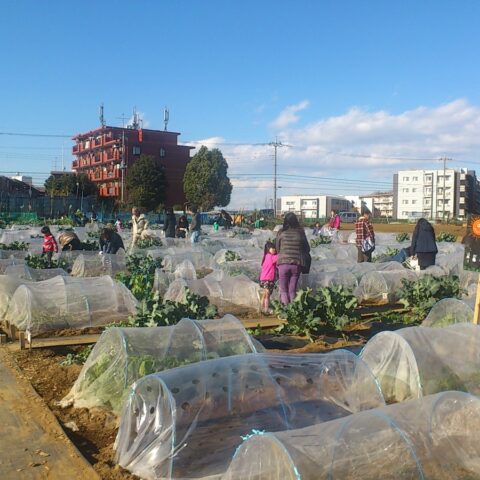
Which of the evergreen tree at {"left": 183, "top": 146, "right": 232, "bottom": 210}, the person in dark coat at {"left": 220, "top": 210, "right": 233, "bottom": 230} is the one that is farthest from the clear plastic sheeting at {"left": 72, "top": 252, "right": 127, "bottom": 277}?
Answer: the evergreen tree at {"left": 183, "top": 146, "right": 232, "bottom": 210}

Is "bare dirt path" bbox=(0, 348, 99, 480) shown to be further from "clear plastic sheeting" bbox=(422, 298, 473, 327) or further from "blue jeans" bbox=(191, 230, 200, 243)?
"blue jeans" bbox=(191, 230, 200, 243)

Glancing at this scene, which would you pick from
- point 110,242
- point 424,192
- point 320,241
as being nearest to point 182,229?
point 320,241

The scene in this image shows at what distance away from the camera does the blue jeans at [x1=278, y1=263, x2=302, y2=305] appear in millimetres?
9133

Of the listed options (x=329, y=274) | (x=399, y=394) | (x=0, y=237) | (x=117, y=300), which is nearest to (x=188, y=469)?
(x=399, y=394)

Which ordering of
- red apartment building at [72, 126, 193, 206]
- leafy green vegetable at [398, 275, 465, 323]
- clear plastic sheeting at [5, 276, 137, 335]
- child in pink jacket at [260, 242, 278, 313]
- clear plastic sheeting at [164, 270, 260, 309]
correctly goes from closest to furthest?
clear plastic sheeting at [5, 276, 137, 335] < leafy green vegetable at [398, 275, 465, 323] < child in pink jacket at [260, 242, 278, 313] < clear plastic sheeting at [164, 270, 260, 309] < red apartment building at [72, 126, 193, 206]

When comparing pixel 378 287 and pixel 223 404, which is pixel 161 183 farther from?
pixel 223 404

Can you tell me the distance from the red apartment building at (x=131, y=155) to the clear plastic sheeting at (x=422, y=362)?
6785 centimetres

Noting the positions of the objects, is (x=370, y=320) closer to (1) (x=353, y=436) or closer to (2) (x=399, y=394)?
(2) (x=399, y=394)

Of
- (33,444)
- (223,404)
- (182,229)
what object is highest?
(182,229)

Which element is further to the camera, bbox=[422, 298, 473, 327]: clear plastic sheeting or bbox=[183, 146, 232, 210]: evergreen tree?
bbox=[183, 146, 232, 210]: evergreen tree

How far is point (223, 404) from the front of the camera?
4.41 m

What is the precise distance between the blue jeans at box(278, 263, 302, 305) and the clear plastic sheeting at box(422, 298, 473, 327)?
7.82 ft

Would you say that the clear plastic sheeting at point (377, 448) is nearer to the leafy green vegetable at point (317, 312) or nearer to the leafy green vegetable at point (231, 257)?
the leafy green vegetable at point (317, 312)

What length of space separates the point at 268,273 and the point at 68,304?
11.1 feet
